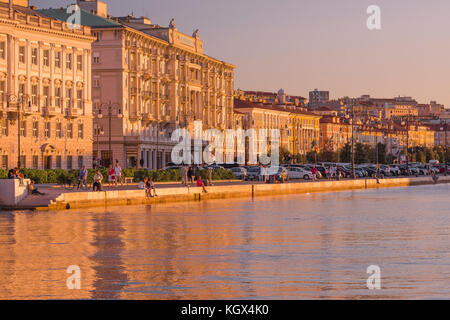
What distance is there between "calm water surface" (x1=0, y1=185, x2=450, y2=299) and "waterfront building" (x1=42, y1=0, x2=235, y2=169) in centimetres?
5625

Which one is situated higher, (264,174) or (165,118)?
(165,118)

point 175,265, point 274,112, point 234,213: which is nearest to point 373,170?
point 274,112

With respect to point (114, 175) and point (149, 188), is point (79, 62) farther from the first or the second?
point (149, 188)

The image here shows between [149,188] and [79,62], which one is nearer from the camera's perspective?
[149,188]

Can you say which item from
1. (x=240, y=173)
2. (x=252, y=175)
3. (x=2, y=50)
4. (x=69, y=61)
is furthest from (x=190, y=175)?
(x=69, y=61)

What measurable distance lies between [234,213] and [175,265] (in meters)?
21.5

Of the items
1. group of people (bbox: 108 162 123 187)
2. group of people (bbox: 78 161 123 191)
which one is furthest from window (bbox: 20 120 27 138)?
group of people (bbox: 108 162 123 187)

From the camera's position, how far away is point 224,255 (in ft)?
76.7

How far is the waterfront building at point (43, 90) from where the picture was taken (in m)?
82.2

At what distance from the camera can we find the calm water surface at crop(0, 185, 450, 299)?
17.4 metres

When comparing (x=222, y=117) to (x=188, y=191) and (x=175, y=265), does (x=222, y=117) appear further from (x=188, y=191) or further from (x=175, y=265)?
(x=175, y=265)

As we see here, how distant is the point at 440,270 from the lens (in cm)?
2002

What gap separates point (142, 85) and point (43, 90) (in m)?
24.5

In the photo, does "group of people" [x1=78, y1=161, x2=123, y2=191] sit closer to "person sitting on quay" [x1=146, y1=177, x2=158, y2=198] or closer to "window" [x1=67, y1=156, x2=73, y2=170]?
"person sitting on quay" [x1=146, y1=177, x2=158, y2=198]
